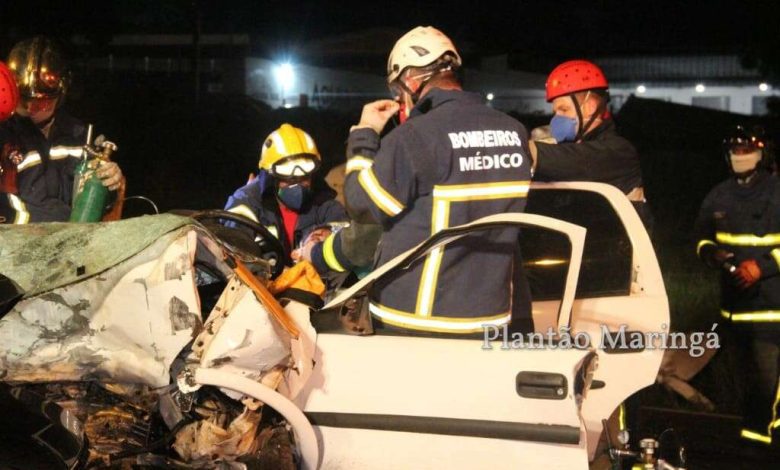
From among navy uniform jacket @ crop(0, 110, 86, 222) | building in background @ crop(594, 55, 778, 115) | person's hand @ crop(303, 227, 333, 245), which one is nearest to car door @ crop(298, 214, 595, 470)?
person's hand @ crop(303, 227, 333, 245)

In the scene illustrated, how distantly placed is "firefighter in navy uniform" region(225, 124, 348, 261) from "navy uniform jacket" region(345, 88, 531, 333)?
78.7 inches

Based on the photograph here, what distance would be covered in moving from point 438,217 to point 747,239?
11.8ft

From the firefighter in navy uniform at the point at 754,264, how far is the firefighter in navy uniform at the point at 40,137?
157 inches

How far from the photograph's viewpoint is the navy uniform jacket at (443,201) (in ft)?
12.8

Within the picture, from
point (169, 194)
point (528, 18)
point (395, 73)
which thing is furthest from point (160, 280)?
point (528, 18)

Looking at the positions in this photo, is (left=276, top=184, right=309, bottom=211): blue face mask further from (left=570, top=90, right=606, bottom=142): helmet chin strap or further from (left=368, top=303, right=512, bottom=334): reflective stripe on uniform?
(left=368, top=303, right=512, bottom=334): reflective stripe on uniform

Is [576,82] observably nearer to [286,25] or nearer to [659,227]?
[659,227]

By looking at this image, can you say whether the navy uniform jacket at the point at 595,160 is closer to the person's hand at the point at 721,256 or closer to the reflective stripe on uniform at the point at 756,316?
the person's hand at the point at 721,256

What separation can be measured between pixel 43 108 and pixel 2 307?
242cm

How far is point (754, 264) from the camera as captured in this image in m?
6.79

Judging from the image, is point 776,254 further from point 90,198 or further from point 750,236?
point 90,198

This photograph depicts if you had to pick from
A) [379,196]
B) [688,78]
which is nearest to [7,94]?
[379,196]

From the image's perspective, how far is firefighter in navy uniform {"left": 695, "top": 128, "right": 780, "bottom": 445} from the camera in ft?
22.3

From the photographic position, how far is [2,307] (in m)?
3.58
